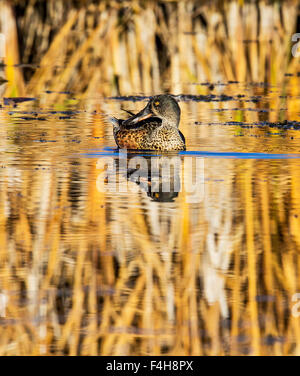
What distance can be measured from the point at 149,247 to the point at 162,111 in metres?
4.37

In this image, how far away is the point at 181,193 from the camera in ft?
23.7

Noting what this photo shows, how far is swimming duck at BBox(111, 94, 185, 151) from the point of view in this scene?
30.3 ft

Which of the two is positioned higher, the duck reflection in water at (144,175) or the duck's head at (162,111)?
the duck's head at (162,111)

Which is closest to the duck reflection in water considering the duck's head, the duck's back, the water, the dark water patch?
the water

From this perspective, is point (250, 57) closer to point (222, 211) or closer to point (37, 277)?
point (222, 211)

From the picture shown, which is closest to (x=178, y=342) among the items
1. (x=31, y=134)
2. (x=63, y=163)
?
(x=63, y=163)

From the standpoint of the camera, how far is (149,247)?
18.5 feet

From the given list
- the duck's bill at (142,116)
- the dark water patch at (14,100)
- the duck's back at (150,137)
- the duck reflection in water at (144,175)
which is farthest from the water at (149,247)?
the dark water patch at (14,100)

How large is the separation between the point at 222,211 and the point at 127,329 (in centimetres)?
219

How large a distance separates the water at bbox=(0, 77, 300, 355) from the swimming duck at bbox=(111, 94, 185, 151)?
0.44ft

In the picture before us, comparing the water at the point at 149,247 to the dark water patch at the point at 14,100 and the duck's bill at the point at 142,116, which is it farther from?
the dark water patch at the point at 14,100

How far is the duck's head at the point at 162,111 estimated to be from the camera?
9.80m

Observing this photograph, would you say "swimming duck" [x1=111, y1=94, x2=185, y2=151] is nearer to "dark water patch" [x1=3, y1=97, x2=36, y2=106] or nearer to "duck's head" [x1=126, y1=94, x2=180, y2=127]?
"duck's head" [x1=126, y1=94, x2=180, y2=127]
